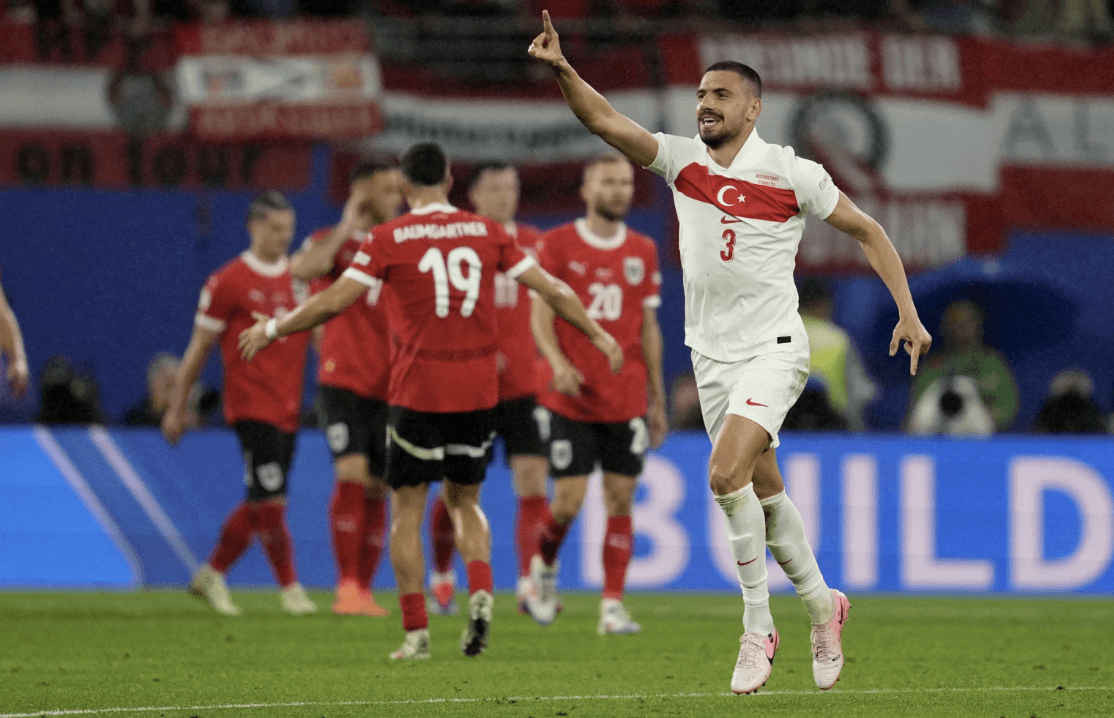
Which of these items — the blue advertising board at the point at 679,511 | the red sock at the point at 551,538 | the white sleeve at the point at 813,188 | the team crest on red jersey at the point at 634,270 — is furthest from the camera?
the blue advertising board at the point at 679,511

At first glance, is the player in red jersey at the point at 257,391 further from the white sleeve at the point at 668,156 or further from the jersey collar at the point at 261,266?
the white sleeve at the point at 668,156

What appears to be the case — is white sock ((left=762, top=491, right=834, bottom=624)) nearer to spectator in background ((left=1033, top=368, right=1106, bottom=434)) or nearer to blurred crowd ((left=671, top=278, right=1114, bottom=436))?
blurred crowd ((left=671, top=278, right=1114, bottom=436))

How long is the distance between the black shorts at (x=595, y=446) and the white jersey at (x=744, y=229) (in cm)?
271

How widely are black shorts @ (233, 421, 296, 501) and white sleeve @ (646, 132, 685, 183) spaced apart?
14.1 ft

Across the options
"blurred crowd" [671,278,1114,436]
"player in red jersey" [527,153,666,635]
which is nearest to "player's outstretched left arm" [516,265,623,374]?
"player in red jersey" [527,153,666,635]

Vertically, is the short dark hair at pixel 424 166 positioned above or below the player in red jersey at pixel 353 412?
above

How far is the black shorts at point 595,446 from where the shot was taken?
8875 mm

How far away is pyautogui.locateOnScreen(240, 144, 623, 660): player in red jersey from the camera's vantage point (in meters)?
7.26

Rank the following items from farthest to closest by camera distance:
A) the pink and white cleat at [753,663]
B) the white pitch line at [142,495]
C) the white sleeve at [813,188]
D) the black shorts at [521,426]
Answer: the white pitch line at [142,495], the black shorts at [521,426], the white sleeve at [813,188], the pink and white cleat at [753,663]

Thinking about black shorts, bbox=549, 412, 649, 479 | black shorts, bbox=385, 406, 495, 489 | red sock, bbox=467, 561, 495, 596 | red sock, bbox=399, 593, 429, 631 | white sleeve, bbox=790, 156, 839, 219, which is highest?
white sleeve, bbox=790, 156, 839, 219

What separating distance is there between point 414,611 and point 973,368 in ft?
22.9

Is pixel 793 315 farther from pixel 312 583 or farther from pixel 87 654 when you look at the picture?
pixel 312 583

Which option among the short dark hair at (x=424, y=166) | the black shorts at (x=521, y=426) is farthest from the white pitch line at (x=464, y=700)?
the black shorts at (x=521, y=426)

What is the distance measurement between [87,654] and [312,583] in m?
4.20
